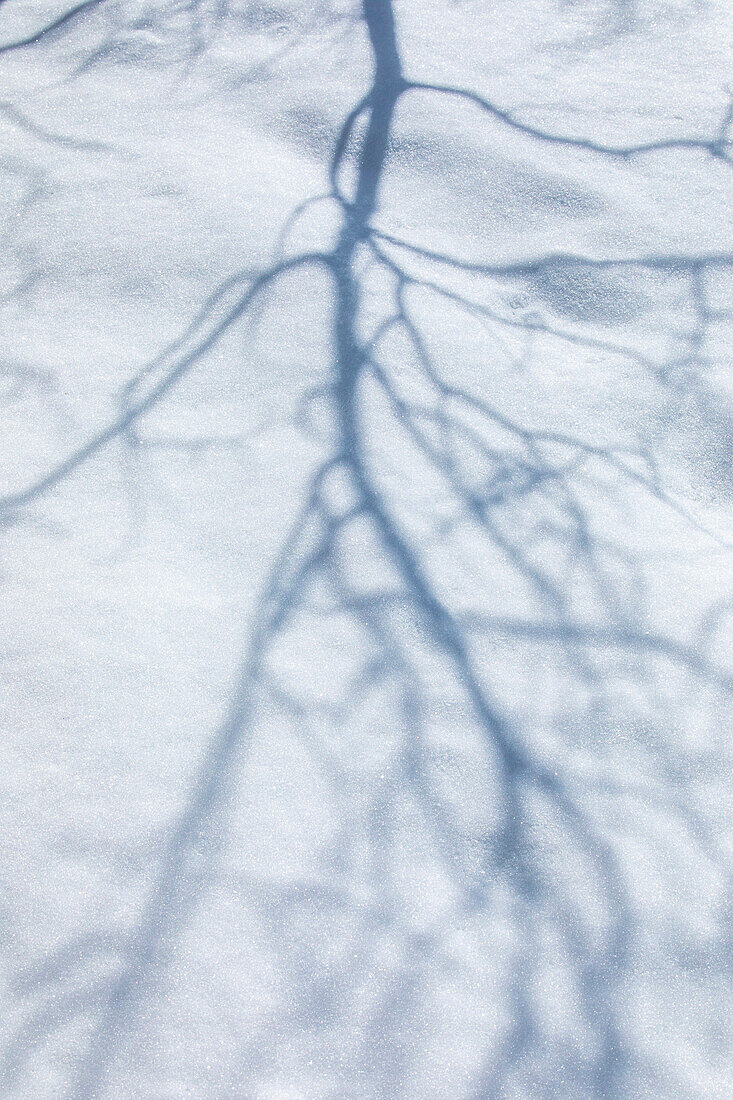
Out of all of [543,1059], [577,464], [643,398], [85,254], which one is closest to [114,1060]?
[543,1059]

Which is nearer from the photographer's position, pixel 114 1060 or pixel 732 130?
pixel 114 1060

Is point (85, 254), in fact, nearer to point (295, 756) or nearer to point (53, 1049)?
point (295, 756)

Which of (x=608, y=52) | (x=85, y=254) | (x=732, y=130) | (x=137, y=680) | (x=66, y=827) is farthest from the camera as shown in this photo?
(x=608, y=52)

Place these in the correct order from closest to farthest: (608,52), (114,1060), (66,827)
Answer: (114,1060), (66,827), (608,52)

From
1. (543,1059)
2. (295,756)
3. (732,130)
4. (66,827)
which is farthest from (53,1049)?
(732,130)

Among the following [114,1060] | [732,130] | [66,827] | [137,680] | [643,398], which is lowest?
[114,1060]

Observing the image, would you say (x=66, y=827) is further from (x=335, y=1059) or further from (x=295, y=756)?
(x=335, y=1059)

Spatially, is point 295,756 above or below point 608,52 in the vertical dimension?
below
